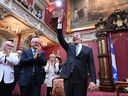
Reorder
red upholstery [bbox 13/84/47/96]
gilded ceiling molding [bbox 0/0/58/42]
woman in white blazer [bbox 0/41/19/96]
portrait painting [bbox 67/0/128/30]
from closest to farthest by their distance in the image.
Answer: woman in white blazer [bbox 0/41/19/96]
red upholstery [bbox 13/84/47/96]
gilded ceiling molding [bbox 0/0/58/42]
portrait painting [bbox 67/0/128/30]

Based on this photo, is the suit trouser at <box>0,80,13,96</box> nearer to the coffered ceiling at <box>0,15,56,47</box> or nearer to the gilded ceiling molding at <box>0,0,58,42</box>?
the gilded ceiling molding at <box>0,0,58,42</box>

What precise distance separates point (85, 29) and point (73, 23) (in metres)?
0.96

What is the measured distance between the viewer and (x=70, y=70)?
1.96 meters

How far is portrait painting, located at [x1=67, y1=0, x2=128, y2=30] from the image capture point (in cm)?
933

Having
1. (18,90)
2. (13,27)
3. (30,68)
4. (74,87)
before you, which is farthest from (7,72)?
(13,27)

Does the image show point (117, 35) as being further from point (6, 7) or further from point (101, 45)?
point (6, 7)

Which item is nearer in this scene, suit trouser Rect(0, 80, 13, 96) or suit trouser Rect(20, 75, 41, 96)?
suit trouser Rect(20, 75, 41, 96)

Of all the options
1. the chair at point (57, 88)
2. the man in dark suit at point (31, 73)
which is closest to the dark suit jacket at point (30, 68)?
the man in dark suit at point (31, 73)

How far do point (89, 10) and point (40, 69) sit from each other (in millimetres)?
8342

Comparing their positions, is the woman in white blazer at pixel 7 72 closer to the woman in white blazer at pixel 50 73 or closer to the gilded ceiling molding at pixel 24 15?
the woman in white blazer at pixel 50 73

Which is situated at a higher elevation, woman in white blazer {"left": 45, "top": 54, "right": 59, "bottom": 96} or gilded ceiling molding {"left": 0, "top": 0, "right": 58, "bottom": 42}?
gilded ceiling molding {"left": 0, "top": 0, "right": 58, "bottom": 42}

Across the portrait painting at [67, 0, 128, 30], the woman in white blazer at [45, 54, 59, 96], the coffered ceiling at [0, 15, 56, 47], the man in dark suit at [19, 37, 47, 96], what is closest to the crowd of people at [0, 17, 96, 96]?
the man in dark suit at [19, 37, 47, 96]

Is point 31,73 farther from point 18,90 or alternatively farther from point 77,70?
point 18,90

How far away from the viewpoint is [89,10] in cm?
1007
